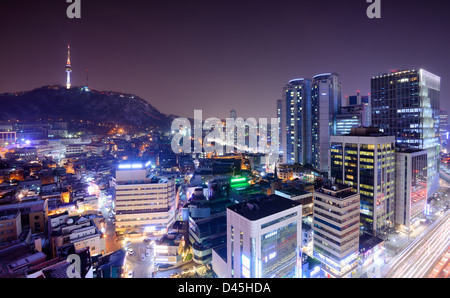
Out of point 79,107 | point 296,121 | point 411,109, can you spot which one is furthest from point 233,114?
point 411,109

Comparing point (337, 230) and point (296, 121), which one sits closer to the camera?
A: point (337, 230)

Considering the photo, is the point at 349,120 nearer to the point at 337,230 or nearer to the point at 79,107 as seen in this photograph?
the point at 337,230

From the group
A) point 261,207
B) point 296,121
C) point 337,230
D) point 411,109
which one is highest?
point 296,121

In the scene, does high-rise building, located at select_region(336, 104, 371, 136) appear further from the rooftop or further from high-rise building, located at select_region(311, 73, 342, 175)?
the rooftop

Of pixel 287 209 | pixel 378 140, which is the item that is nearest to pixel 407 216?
pixel 378 140

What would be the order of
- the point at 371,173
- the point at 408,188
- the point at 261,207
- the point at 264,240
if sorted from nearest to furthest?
1. the point at 264,240
2. the point at 261,207
3. the point at 371,173
4. the point at 408,188
